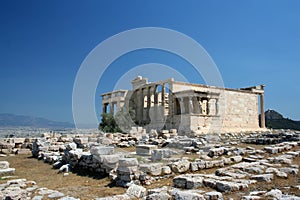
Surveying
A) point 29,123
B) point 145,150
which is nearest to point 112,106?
point 145,150

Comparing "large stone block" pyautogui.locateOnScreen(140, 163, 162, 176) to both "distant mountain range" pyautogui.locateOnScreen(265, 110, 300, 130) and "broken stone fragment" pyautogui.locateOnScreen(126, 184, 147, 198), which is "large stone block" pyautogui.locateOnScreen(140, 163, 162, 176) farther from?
"distant mountain range" pyautogui.locateOnScreen(265, 110, 300, 130)

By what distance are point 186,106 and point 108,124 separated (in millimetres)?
9150

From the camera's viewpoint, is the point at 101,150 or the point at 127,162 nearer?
the point at 127,162

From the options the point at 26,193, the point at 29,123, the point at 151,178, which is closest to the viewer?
the point at 26,193

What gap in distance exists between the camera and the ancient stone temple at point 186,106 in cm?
2750

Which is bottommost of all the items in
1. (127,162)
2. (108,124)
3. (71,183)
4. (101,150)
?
(71,183)

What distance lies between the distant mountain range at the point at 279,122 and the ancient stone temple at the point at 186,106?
11416mm

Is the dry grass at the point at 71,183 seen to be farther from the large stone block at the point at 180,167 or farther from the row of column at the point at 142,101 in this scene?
the row of column at the point at 142,101

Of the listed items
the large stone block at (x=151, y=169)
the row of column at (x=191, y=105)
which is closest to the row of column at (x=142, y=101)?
the row of column at (x=191, y=105)

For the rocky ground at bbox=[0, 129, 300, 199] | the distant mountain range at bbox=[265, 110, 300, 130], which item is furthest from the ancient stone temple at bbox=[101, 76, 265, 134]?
the rocky ground at bbox=[0, 129, 300, 199]

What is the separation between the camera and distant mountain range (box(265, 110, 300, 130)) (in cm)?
4288

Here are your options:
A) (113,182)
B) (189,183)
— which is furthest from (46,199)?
(189,183)

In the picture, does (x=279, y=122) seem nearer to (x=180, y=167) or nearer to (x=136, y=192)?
(x=180, y=167)

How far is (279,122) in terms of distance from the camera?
46.4m
